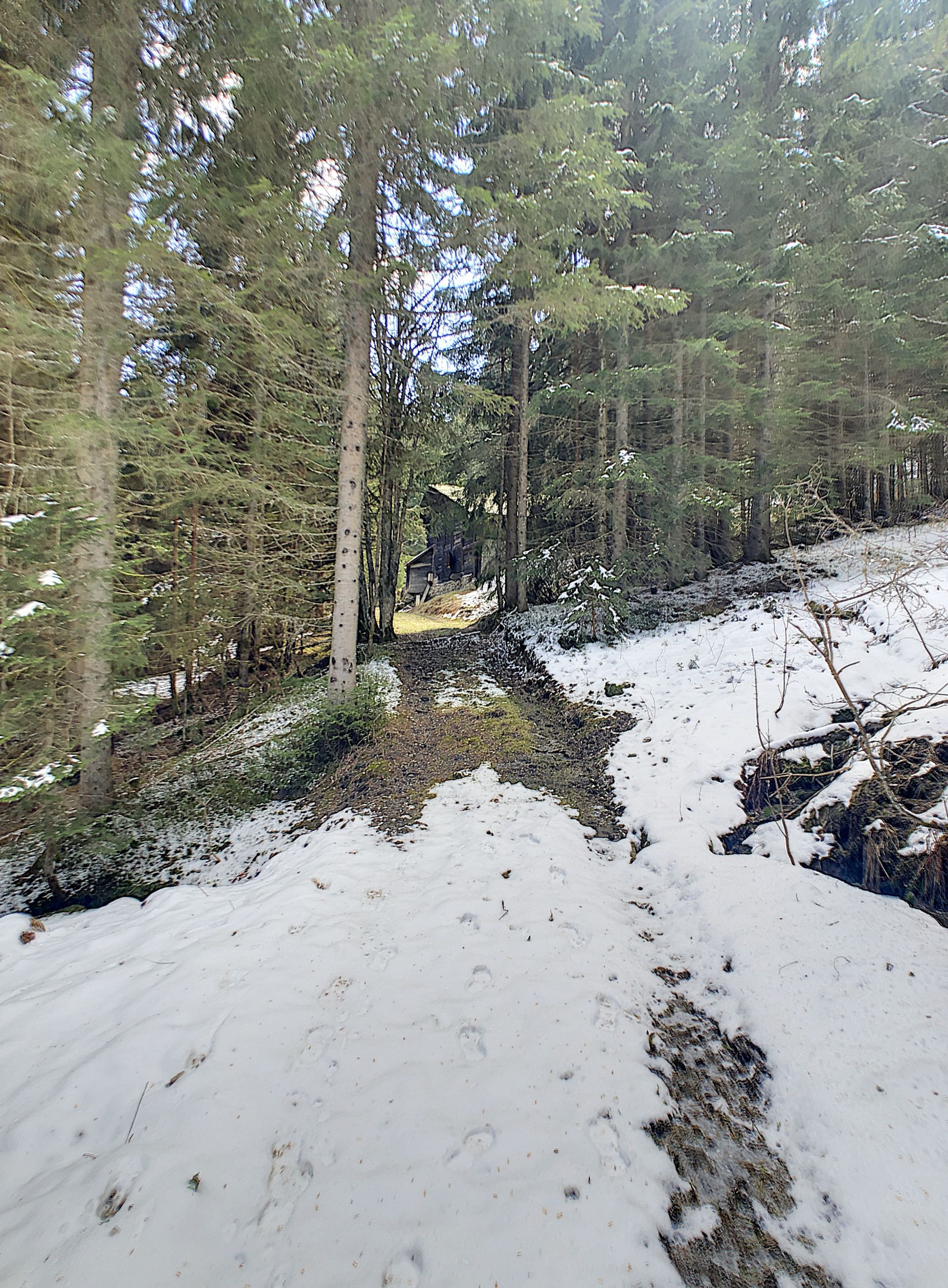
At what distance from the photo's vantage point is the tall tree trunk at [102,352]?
4.54 m

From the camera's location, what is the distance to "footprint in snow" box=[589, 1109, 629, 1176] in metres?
1.93

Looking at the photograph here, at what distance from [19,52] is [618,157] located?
6.51m

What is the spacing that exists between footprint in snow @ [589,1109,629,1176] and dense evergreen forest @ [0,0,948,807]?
436 cm

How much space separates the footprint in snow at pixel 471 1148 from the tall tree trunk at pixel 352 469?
5.54 m

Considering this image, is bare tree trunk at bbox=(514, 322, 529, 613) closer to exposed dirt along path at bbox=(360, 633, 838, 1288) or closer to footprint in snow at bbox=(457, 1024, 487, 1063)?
exposed dirt along path at bbox=(360, 633, 838, 1288)

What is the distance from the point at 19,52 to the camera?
498 centimetres

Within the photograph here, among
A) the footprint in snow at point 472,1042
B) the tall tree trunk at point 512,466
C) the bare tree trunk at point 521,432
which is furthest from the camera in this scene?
Result: the tall tree trunk at point 512,466

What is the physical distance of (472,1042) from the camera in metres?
2.44

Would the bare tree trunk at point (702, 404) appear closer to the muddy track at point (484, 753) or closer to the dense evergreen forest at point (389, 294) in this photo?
the dense evergreen forest at point (389, 294)

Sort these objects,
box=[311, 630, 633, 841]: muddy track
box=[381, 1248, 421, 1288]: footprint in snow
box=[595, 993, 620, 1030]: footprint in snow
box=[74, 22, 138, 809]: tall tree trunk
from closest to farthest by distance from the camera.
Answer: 1. box=[381, 1248, 421, 1288]: footprint in snow
2. box=[595, 993, 620, 1030]: footprint in snow
3. box=[74, 22, 138, 809]: tall tree trunk
4. box=[311, 630, 633, 841]: muddy track

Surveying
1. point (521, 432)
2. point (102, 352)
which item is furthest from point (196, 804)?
point (521, 432)

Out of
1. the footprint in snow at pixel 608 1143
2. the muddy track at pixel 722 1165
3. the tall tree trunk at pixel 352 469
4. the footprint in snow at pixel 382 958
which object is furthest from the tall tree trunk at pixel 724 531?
the footprint in snow at pixel 608 1143

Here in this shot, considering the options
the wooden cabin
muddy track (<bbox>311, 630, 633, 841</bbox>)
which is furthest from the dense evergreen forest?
the wooden cabin

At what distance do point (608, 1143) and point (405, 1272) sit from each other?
871mm
